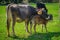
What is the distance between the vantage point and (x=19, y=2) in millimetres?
1632

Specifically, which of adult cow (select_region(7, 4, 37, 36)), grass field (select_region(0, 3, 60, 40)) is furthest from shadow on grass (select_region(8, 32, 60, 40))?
adult cow (select_region(7, 4, 37, 36))

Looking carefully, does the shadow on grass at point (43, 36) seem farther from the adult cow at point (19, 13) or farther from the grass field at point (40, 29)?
the adult cow at point (19, 13)

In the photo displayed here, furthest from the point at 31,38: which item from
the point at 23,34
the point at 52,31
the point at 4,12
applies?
the point at 4,12

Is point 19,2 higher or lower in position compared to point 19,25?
higher

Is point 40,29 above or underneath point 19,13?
underneath

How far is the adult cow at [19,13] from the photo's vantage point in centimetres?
162

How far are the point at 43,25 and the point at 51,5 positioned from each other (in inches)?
7.1

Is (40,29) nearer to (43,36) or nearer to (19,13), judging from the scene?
(43,36)

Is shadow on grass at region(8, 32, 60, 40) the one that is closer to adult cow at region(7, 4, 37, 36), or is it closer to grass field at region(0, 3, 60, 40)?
grass field at region(0, 3, 60, 40)

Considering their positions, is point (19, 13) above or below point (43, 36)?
above

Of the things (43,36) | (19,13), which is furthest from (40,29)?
(19,13)

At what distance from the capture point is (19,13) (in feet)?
5.38

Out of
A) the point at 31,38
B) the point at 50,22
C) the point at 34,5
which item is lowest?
the point at 31,38

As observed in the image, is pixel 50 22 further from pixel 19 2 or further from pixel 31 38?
pixel 19 2
